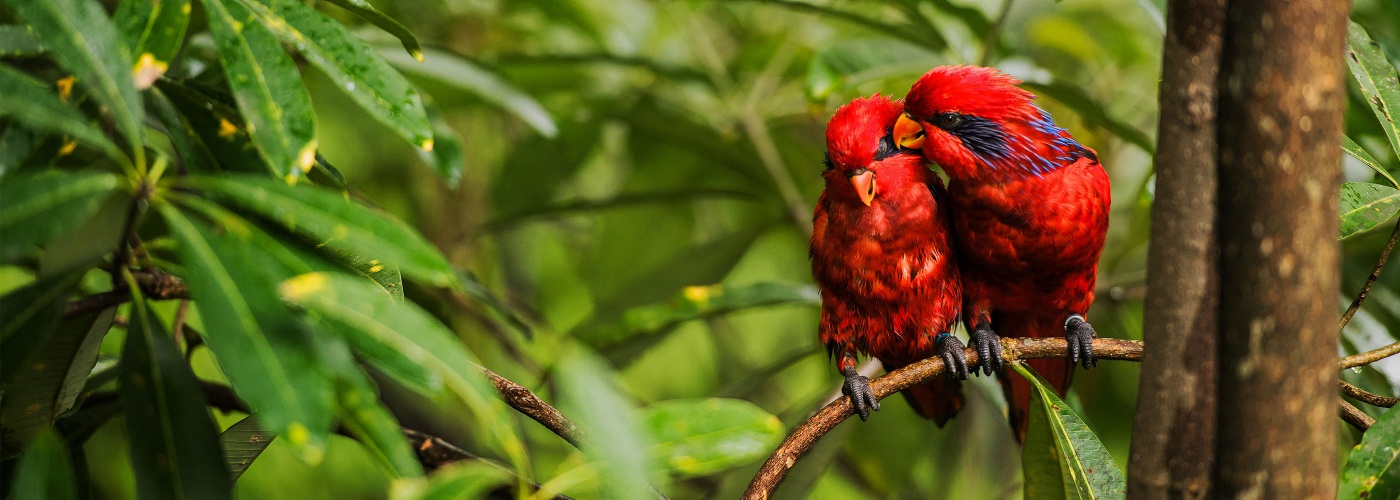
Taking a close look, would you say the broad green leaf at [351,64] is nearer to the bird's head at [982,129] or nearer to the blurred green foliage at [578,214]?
the blurred green foliage at [578,214]

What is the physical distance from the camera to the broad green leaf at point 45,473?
2.20 ft

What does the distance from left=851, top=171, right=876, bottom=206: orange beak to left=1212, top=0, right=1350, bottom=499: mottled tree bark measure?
0.54 metres

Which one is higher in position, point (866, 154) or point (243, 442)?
point (866, 154)

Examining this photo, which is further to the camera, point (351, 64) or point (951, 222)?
point (951, 222)

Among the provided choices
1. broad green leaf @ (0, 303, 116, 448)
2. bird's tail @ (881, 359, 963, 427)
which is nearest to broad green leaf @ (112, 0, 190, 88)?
broad green leaf @ (0, 303, 116, 448)

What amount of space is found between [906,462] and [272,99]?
163 centimetres

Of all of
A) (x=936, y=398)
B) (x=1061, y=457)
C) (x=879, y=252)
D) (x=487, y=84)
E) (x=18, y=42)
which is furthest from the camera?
(x=487, y=84)

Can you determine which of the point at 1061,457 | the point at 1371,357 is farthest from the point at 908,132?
the point at 1371,357

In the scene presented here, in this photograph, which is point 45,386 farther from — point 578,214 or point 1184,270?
point 578,214

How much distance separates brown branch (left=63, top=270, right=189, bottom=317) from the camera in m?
A: 0.82

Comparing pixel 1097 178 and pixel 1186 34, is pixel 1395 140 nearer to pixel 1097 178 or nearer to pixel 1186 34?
pixel 1097 178

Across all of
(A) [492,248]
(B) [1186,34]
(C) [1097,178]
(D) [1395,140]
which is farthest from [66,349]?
(A) [492,248]

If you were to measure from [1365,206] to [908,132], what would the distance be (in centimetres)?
51

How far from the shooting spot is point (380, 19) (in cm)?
92
